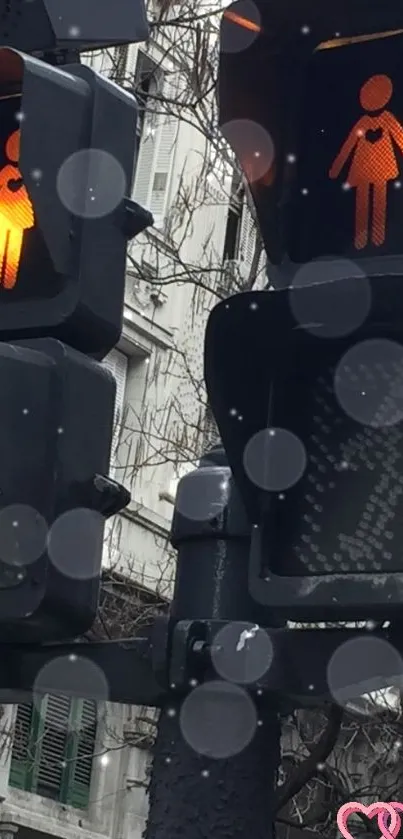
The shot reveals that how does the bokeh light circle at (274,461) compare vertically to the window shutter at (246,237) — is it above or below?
below

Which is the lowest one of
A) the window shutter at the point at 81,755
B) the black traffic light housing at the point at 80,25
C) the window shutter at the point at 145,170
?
the window shutter at the point at 81,755

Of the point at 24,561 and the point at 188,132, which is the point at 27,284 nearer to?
the point at 24,561

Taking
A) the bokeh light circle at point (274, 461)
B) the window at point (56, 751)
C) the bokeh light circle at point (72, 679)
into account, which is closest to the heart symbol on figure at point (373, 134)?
the bokeh light circle at point (274, 461)

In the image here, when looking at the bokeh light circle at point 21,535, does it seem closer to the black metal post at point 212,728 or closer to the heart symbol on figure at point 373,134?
the black metal post at point 212,728

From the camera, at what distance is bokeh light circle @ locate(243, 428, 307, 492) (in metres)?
2.29

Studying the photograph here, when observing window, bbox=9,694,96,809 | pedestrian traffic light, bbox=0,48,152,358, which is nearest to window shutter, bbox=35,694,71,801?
window, bbox=9,694,96,809

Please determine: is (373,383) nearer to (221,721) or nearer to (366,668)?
(366,668)

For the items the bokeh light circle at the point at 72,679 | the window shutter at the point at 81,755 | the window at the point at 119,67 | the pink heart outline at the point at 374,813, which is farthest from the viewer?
the window shutter at the point at 81,755

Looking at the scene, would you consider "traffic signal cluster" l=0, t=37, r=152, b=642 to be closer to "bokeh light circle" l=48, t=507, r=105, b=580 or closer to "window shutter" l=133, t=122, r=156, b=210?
"bokeh light circle" l=48, t=507, r=105, b=580

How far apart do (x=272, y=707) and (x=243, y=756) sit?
8cm

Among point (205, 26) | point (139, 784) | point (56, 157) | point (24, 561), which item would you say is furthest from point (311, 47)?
point (139, 784)

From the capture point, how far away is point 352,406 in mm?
2260

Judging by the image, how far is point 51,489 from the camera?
2.58 meters

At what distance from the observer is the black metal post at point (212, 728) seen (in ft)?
7.67
